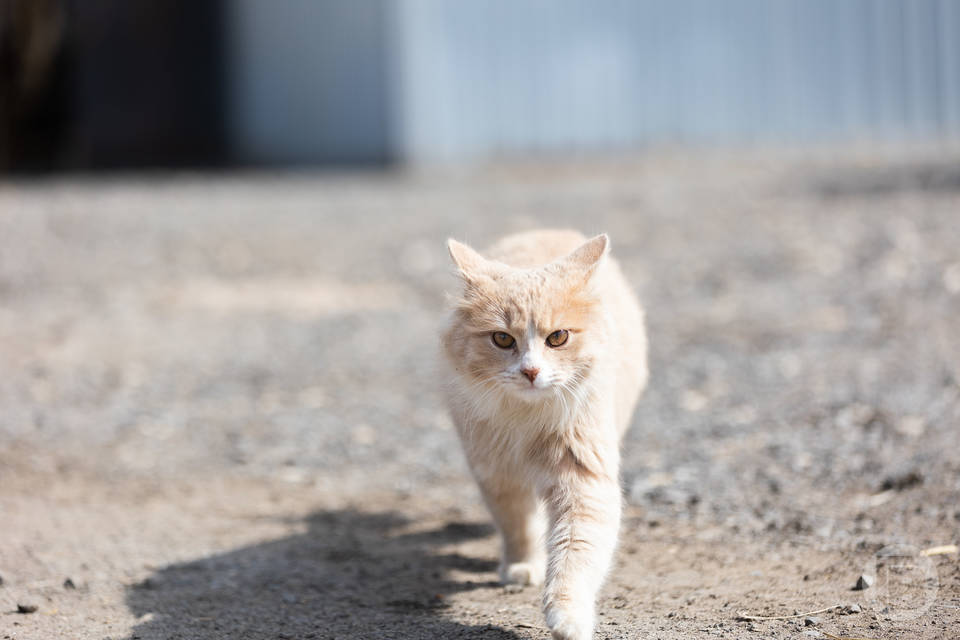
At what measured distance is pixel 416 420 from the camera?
606cm

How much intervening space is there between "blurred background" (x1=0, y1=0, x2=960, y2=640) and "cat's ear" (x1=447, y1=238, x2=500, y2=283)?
64cm

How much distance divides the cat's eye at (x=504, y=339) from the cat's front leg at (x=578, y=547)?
0.52 m

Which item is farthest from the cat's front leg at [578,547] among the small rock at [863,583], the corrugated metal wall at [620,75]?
the corrugated metal wall at [620,75]

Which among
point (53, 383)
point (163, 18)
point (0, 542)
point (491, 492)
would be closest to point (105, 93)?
point (163, 18)

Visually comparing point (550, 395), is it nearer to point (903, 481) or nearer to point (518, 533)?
point (518, 533)

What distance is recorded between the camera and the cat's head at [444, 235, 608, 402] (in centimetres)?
353

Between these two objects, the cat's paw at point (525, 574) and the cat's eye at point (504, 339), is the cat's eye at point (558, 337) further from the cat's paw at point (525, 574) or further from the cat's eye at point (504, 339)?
the cat's paw at point (525, 574)

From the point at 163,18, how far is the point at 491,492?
15686 mm

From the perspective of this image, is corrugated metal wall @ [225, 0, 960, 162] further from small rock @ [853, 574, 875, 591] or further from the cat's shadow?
small rock @ [853, 574, 875, 591]

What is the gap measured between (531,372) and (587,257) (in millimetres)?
546

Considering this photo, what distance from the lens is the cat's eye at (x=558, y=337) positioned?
3570 mm

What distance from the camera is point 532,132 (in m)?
14.6

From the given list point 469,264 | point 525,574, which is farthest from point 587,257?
point 525,574

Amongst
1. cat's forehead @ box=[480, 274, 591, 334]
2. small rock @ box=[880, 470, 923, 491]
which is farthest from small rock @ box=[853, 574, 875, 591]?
cat's forehead @ box=[480, 274, 591, 334]
